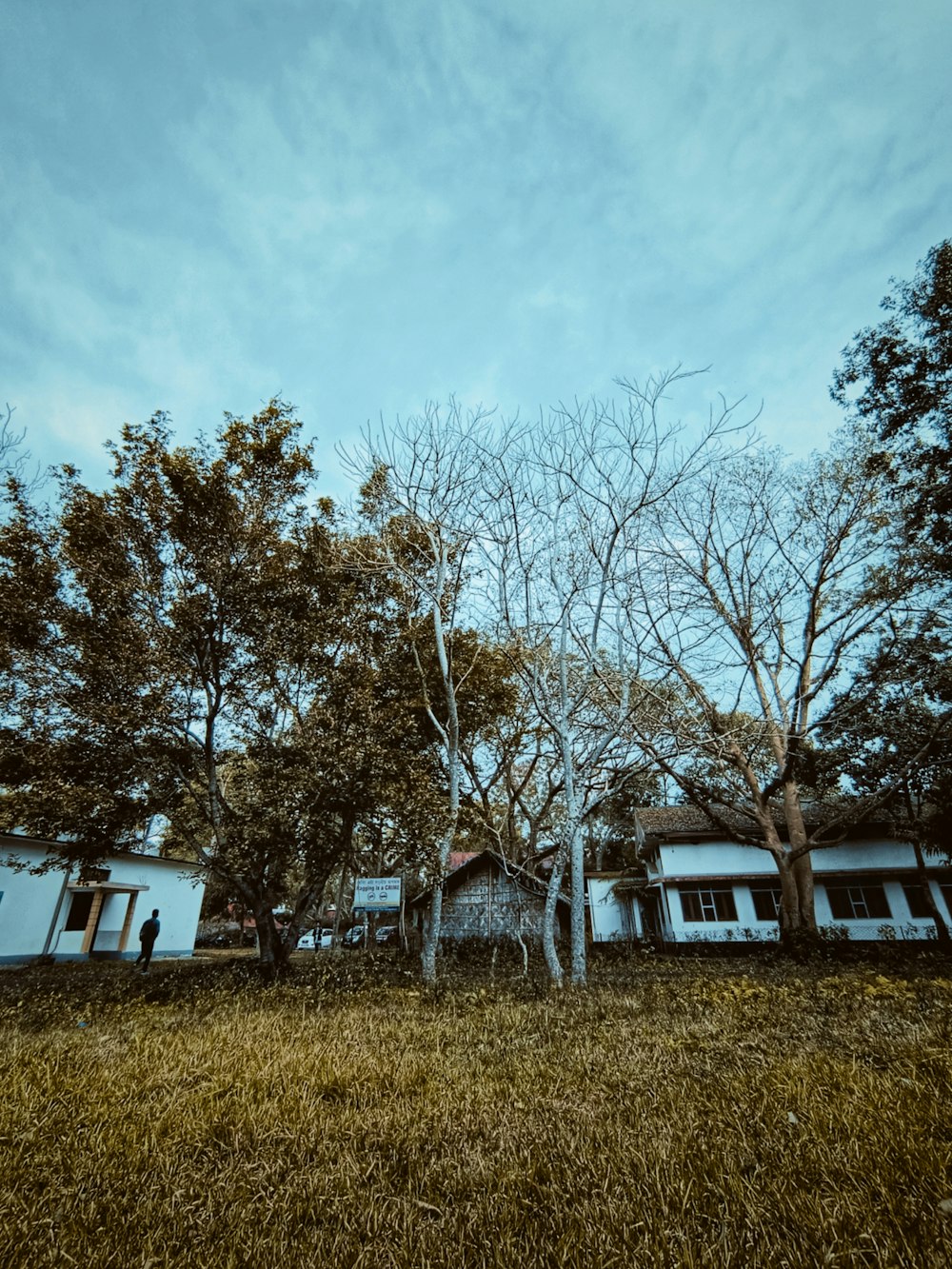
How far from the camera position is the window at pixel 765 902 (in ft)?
86.6

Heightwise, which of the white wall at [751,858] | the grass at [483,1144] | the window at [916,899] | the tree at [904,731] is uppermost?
the tree at [904,731]

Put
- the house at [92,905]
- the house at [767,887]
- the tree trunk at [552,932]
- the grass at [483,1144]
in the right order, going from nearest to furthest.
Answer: the grass at [483,1144] → the tree trunk at [552,932] → the house at [92,905] → the house at [767,887]

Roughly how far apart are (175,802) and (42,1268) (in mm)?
13366

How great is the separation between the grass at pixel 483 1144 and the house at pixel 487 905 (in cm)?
2123

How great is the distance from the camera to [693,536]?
1986 centimetres

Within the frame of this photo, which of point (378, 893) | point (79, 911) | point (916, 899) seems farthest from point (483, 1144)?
point (916, 899)

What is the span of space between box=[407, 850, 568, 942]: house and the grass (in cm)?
2123

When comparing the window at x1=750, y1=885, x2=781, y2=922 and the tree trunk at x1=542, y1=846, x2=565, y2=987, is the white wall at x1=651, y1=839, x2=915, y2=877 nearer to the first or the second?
the window at x1=750, y1=885, x2=781, y2=922

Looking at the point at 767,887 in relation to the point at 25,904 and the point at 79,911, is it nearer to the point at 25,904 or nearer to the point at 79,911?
the point at 25,904

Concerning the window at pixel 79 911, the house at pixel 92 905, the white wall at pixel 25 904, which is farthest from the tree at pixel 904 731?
the window at pixel 79 911

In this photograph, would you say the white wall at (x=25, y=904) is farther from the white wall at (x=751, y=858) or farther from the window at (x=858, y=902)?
the window at (x=858, y=902)

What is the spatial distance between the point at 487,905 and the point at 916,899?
63.1 ft

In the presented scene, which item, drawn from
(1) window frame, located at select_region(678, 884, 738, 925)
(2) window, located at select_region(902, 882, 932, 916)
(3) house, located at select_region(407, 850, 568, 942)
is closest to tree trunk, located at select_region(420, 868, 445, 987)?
(3) house, located at select_region(407, 850, 568, 942)

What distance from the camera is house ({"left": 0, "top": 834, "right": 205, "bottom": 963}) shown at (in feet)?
67.4
